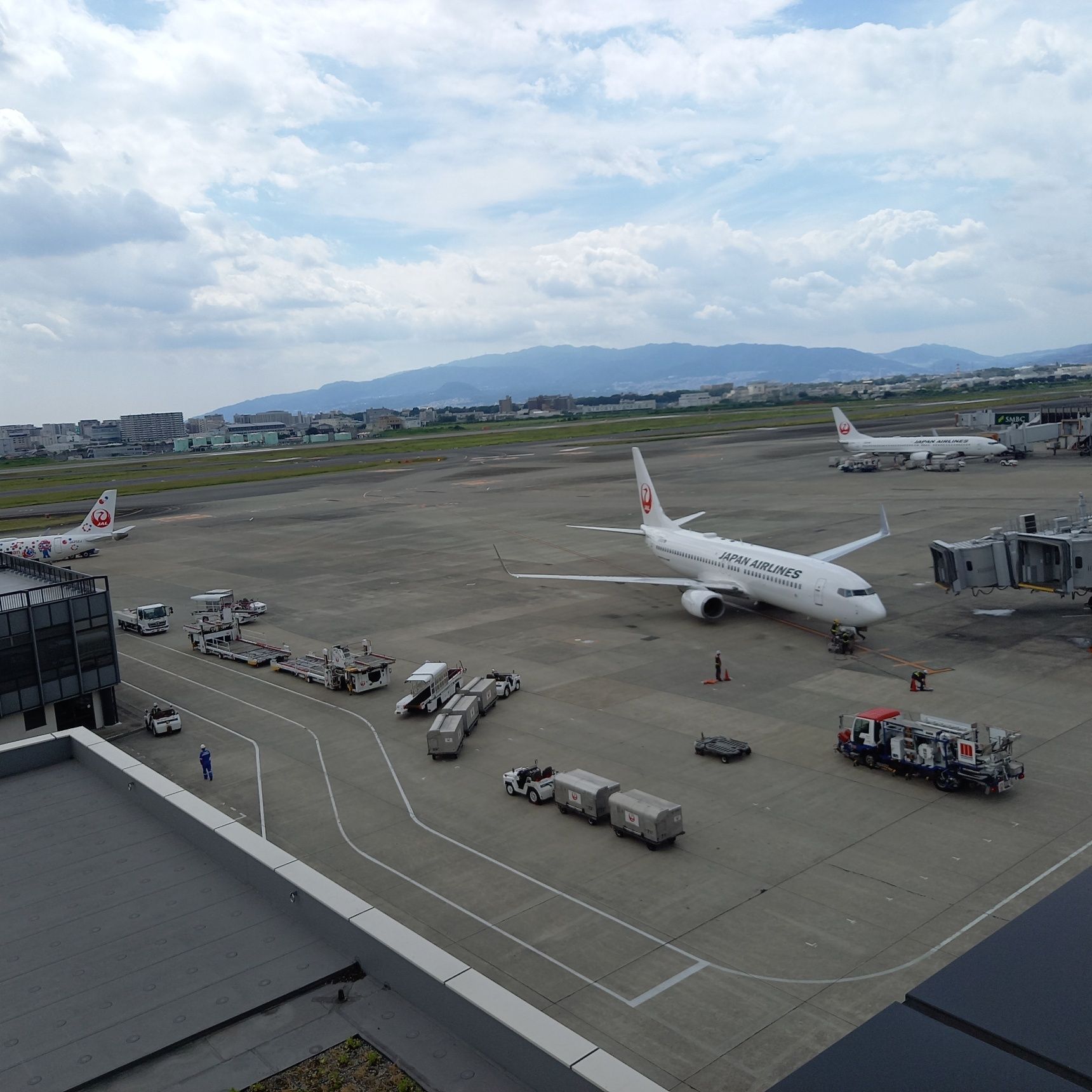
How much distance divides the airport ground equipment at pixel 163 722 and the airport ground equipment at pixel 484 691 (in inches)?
520

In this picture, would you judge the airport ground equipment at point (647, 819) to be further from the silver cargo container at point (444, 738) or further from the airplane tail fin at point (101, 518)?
the airplane tail fin at point (101, 518)

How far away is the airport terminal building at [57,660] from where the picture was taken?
4004cm

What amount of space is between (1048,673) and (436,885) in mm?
29955

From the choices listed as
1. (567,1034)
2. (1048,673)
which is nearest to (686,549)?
(1048,673)

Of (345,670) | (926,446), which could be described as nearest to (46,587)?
(345,670)

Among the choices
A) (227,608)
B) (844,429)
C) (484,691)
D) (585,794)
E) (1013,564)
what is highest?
(844,429)

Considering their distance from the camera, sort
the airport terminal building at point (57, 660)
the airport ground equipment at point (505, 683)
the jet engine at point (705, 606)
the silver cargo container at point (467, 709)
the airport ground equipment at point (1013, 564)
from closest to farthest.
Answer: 1. the silver cargo container at point (467, 709)
2. the airport terminal building at point (57, 660)
3. the airport ground equipment at point (505, 683)
4. the airport ground equipment at point (1013, 564)
5. the jet engine at point (705, 606)

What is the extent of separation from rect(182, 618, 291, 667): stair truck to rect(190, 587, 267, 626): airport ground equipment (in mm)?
3297

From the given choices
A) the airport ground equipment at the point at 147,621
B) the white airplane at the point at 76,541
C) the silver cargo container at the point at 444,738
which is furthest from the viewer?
the white airplane at the point at 76,541

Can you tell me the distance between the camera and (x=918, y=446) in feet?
434

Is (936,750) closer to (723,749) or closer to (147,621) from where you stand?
(723,749)

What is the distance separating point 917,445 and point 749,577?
9107cm

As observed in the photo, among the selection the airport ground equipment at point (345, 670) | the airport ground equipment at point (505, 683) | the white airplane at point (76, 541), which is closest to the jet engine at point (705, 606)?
the airport ground equipment at point (505, 683)

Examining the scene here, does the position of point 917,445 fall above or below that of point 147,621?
above
